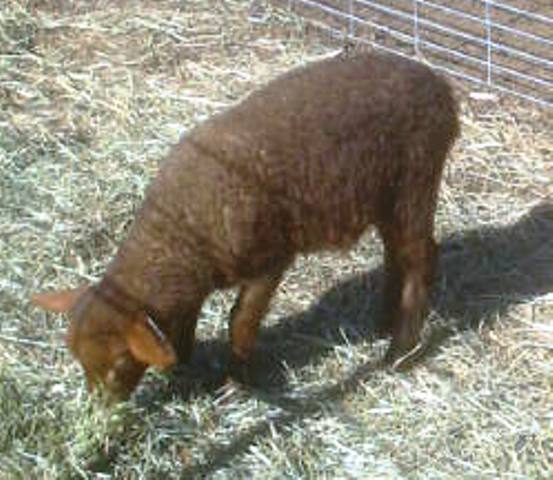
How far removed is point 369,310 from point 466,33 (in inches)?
102

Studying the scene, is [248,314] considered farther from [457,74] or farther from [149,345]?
[457,74]

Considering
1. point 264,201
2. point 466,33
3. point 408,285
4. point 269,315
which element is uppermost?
point 264,201

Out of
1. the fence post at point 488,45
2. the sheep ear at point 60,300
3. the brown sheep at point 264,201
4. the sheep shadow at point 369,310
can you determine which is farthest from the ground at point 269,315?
the sheep ear at point 60,300

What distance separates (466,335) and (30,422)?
1953mm

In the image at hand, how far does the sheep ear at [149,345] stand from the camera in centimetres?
511

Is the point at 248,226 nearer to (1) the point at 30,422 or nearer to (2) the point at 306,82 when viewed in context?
(2) the point at 306,82

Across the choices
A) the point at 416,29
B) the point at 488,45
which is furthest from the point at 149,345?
the point at 416,29

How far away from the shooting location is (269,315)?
20.5ft

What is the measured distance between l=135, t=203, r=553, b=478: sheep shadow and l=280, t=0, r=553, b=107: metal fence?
125 centimetres

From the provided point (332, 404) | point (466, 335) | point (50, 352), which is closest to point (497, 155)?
point (466, 335)

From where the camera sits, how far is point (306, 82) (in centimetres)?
570

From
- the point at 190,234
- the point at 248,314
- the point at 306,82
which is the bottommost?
the point at 248,314

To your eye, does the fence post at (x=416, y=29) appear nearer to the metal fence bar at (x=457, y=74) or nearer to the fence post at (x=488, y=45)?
the metal fence bar at (x=457, y=74)

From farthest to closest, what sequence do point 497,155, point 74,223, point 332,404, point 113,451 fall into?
point 497,155 → point 74,223 → point 332,404 → point 113,451
